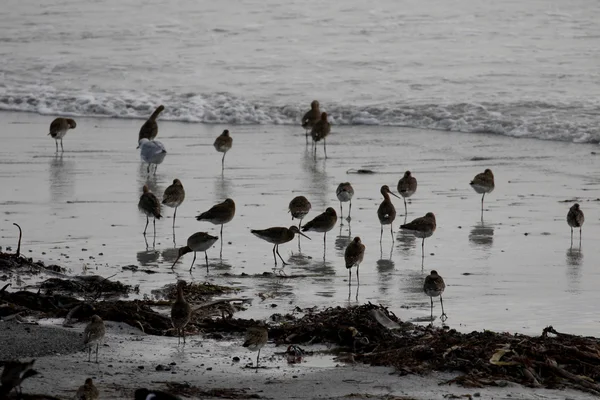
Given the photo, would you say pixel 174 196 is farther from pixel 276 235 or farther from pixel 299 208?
pixel 276 235

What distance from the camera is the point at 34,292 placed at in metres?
9.30

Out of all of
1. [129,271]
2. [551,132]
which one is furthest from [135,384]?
[551,132]

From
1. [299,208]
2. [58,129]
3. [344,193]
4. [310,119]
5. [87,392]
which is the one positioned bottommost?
[87,392]

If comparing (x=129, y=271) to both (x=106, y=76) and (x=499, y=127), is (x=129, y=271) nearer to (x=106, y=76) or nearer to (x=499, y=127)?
(x=499, y=127)

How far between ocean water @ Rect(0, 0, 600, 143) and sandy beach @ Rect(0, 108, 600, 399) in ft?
6.81

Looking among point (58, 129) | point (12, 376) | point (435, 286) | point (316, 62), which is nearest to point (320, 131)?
point (58, 129)

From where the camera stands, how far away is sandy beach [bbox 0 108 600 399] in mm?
9281

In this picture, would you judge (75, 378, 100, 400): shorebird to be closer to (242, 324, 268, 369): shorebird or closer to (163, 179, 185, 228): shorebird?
(242, 324, 268, 369): shorebird

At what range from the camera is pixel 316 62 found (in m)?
30.0

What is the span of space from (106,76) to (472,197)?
1564cm

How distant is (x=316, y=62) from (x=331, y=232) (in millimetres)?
17794

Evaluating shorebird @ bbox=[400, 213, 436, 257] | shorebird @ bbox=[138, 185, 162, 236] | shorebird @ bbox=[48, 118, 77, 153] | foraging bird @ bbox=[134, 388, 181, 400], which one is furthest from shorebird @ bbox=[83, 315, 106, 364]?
shorebird @ bbox=[48, 118, 77, 153]

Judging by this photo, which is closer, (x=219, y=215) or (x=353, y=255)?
(x=353, y=255)

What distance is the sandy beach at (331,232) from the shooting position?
30.5 feet
